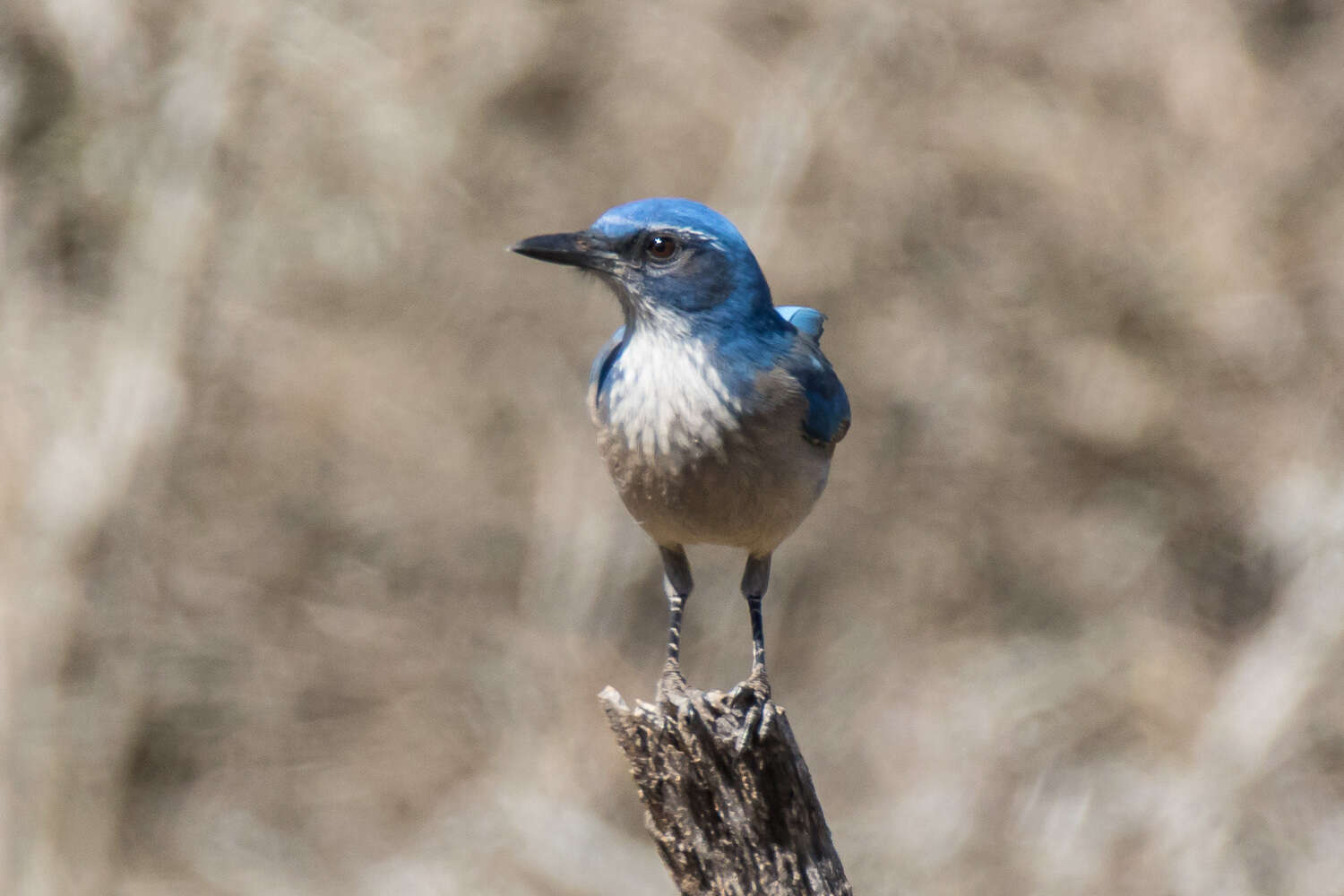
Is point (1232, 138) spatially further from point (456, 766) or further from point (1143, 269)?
point (456, 766)

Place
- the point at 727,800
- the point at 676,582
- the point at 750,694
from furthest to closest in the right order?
the point at 676,582
the point at 750,694
the point at 727,800

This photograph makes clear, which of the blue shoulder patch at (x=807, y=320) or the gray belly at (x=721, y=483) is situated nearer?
the gray belly at (x=721, y=483)

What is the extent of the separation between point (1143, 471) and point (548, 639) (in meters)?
4.46

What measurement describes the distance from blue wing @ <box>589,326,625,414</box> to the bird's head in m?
0.20

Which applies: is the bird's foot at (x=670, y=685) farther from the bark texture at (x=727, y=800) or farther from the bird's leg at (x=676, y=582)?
the bird's leg at (x=676, y=582)

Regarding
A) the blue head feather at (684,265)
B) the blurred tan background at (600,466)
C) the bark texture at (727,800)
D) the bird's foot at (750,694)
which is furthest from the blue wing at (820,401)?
the blurred tan background at (600,466)

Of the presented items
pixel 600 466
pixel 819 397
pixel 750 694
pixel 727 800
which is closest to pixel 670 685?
pixel 750 694

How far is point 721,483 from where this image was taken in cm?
455

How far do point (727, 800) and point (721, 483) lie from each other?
3.18 ft

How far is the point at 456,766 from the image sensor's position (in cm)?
997

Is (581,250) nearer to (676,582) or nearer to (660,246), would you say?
(660,246)

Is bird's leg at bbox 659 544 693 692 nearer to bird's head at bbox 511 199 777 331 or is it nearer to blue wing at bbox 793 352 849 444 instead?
blue wing at bbox 793 352 849 444

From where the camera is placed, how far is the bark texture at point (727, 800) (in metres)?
4.12

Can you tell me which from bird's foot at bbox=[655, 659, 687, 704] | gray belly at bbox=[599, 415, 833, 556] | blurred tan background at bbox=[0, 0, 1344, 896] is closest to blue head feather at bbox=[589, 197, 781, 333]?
gray belly at bbox=[599, 415, 833, 556]
